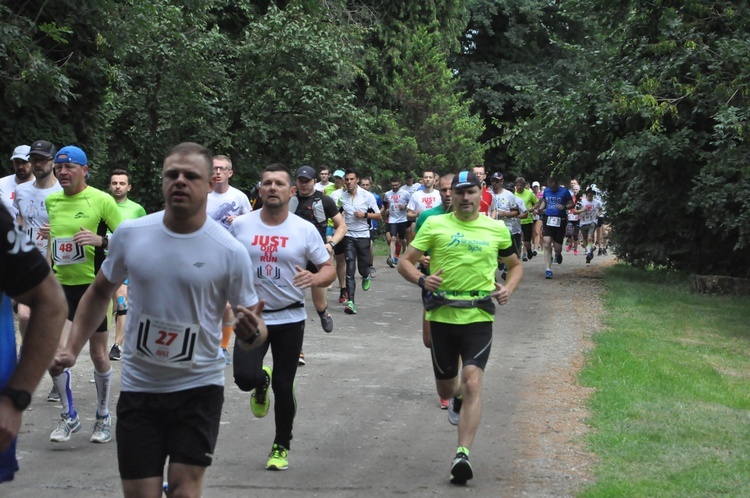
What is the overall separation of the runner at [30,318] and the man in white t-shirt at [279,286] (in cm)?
412

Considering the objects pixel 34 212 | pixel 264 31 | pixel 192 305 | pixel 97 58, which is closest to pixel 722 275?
pixel 264 31

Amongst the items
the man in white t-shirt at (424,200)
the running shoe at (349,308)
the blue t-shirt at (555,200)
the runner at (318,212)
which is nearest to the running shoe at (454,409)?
the runner at (318,212)

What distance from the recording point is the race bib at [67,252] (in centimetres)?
849

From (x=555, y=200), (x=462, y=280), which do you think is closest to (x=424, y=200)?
(x=555, y=200)

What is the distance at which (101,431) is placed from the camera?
8203 mm

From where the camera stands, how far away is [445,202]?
32.7 feet

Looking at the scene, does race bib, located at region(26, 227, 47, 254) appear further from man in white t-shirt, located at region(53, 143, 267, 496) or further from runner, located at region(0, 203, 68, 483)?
runner, located at region(0, 203, 68, 483)

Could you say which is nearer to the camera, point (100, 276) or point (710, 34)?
point (100, 276)

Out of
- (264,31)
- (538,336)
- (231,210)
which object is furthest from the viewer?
(264,31)

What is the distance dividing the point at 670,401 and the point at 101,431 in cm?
507

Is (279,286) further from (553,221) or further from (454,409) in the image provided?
(553,221)

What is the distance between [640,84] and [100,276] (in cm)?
1717

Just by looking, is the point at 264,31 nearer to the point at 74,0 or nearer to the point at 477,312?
the point at 74,0

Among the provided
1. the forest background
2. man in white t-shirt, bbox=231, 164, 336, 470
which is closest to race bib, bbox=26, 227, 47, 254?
man in white t-shirt, bbox=231, 164, 336, 470
